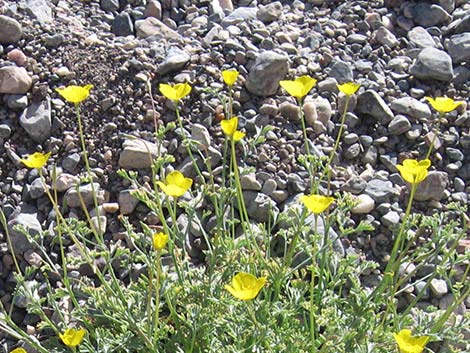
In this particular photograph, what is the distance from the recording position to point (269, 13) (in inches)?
187

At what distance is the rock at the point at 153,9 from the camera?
4.78m

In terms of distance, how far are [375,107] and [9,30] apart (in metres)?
1.90

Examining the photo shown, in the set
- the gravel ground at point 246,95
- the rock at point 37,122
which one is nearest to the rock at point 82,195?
the gravel ground at point 246,95

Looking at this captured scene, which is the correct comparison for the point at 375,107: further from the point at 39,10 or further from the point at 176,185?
the point at 39,10

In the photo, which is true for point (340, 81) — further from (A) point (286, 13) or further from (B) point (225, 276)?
(B) point (225, 276)

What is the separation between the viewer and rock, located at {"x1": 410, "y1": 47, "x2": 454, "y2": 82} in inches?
173

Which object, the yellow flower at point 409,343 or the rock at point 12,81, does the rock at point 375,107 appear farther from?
the yellow flower at point 409,343

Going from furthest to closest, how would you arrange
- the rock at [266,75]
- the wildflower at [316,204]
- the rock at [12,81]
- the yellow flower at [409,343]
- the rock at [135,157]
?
the rock at [266,75], the rock at [12,81], the rock at [135,157], the wildflower at [316,204], the yellow flower at [409,343]

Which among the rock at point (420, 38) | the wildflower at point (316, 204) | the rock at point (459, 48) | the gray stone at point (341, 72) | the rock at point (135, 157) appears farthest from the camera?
the rock at point (420, 38)

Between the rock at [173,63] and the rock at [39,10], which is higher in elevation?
the rock at [39,10]

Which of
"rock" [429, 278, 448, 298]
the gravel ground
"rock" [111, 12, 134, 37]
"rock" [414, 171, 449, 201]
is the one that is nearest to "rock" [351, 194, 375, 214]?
the gravel ground

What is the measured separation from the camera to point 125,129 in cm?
402

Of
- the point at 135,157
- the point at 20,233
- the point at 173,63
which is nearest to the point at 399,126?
the point at 173,63

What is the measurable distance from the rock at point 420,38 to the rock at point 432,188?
99cm
